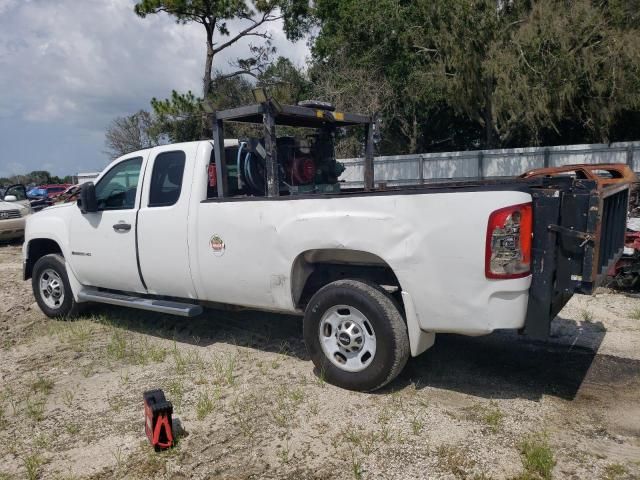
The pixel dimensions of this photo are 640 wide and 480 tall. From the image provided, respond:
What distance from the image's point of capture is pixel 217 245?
196 inches

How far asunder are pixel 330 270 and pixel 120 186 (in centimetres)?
264

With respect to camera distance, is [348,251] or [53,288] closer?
[348,251]

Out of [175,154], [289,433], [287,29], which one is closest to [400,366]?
[289,433]

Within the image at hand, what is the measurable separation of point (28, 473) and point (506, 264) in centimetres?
326

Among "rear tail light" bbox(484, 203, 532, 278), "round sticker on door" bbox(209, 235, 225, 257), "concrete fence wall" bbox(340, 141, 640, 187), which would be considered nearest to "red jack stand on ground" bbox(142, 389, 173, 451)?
"round sticker on door" bbox(209, 235, 225, 257)

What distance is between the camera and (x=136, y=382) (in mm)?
4812

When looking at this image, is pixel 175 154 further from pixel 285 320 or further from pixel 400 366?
pixel 400 366

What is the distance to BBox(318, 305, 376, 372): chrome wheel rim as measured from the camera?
428cm

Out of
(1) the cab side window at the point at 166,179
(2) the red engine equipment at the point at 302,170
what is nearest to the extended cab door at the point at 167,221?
(1) the cab side window at the point at 166,179

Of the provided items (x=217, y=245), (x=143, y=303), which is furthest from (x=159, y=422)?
(x=143, y=303)

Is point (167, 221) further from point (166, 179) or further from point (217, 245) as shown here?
point (217, 245)

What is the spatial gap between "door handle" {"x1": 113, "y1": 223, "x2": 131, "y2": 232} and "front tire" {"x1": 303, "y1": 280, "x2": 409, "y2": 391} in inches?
89.9

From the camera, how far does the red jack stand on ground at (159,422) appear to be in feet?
11.6

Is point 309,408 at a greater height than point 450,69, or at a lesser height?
lesser
